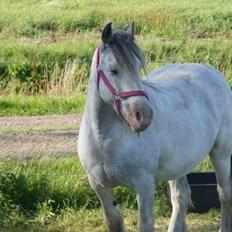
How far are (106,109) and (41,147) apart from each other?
159 inches

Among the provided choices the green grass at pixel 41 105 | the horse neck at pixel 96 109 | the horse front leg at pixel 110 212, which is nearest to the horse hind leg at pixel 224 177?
the horse front leg at pixel 110 212

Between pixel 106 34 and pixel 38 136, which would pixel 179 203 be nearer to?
pixel 106 34

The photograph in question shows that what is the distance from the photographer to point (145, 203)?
15.8 feet

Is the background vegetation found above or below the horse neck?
below

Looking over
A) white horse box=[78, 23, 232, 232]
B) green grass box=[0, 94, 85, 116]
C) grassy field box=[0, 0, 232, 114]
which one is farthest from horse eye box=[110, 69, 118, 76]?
grassy field box=[0, 0, 232, 114]

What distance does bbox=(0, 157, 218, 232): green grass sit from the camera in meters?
6.18

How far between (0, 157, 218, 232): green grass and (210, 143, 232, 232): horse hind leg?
17.4 inches

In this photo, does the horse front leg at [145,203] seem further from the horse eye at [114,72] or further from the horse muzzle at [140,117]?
the horse eye at [114,72]

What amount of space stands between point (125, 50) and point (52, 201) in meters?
2.38

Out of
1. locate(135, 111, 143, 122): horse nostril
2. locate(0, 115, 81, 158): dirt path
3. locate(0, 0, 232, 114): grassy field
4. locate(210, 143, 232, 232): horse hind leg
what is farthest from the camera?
locate(0, 0, 232, 114): grassy field

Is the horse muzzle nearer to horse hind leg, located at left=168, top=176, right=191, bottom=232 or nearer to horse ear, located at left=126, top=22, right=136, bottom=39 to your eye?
horse ear, located at left=126, top=22, right=136, bottom=39

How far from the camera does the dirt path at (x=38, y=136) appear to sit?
8.41 m

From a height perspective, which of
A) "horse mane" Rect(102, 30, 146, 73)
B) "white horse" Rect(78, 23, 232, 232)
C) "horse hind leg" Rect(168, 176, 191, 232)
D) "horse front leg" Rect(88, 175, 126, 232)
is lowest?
"horse hind leg" Rect(168, 176, 191, 232)

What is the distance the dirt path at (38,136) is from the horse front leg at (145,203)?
3380mm
